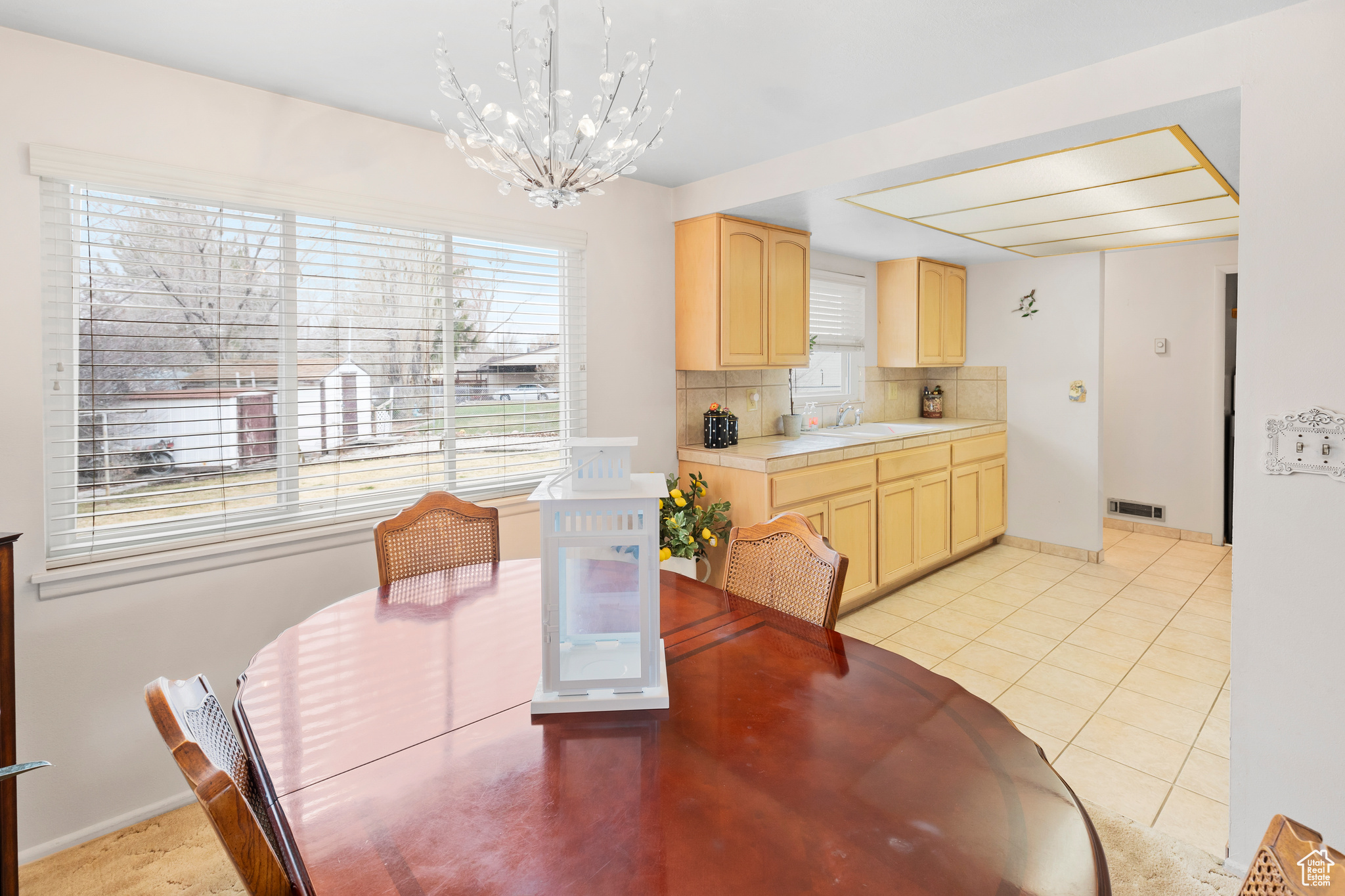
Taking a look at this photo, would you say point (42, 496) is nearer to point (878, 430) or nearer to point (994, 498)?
point (878, 430)

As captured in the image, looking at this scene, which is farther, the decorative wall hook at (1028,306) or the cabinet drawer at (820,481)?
the decorative wall hook at (1028,306)

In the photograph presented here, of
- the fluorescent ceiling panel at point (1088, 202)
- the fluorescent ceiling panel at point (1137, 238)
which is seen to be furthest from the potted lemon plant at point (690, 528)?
the fluorescent ceiling panel at point (1137, 238)

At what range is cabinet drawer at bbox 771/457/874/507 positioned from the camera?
11.1 feet

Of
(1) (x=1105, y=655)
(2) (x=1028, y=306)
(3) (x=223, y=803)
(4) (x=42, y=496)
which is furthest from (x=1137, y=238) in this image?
(4) (x=42, y=496)

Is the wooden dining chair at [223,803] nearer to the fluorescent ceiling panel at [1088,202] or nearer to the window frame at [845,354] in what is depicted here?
Answer: the fluorescent ceiling panel at [1088,202]

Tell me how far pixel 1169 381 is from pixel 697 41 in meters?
5.16

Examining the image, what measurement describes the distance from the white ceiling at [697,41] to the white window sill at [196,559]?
1.56 metres

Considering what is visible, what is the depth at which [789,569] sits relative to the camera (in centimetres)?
185

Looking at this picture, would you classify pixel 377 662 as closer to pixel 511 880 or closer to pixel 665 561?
pixel 511 880

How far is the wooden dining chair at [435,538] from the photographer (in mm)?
2148

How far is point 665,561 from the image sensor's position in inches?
130

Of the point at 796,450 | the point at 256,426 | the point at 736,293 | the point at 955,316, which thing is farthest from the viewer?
the point at 955,316

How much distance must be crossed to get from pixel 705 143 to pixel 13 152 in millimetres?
2286

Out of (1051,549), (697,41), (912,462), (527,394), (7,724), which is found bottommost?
(1051,549)
